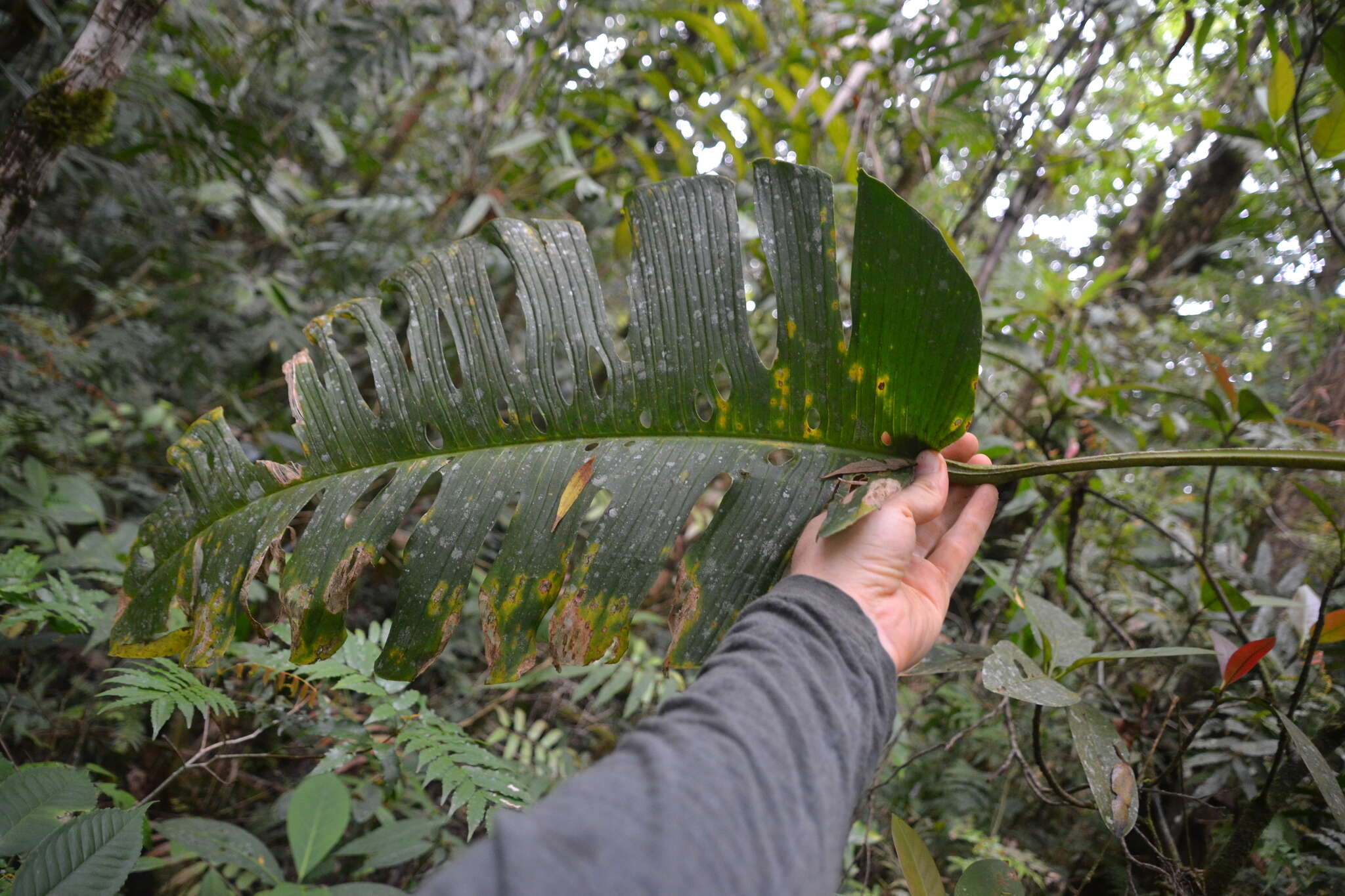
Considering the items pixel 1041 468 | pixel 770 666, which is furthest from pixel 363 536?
pixel 1041 468

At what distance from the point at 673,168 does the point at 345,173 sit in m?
2.45

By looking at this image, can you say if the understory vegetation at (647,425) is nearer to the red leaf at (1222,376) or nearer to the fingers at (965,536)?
the red leaf at (1222,376)

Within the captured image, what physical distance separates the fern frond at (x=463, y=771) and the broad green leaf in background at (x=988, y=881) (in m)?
0.70

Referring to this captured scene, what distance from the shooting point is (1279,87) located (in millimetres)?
1379

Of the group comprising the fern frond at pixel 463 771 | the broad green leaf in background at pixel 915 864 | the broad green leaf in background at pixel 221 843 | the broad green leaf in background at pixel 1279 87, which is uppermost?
the broad green leaf in background at pixel 1279 87

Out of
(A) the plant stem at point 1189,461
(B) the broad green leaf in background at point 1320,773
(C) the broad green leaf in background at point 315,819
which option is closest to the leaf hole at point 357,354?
(C) the broad green leaf in background at point 315,819

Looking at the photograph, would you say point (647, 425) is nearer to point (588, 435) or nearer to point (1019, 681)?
point (588, 435)

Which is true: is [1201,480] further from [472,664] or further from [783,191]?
[472,664]

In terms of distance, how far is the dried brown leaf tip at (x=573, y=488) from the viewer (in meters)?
1.09

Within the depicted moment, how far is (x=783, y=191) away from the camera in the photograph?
1069 millimetres

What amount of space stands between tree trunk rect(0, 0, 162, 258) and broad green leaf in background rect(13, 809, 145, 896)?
1.12 metres

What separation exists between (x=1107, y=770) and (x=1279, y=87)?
1370 millimetres

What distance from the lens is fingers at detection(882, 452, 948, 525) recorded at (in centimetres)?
96

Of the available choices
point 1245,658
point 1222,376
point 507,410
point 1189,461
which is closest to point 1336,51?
point 1222,376
